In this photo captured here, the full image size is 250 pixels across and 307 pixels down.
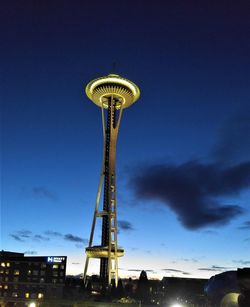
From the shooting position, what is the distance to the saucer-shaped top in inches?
5246

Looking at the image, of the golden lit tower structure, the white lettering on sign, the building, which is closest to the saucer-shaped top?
the golden lit tower structure

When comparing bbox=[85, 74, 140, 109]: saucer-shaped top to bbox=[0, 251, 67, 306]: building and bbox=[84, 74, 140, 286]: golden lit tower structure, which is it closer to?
bbox=[84, 74, 140, 286]: golden lit tower structure

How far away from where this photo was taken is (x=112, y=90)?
133625 millimetres

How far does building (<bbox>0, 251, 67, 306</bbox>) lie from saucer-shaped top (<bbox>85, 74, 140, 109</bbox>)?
227 feet

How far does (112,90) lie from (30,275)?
83.4 meters

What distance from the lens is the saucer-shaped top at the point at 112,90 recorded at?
133 m

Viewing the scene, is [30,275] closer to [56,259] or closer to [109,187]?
[56,259]

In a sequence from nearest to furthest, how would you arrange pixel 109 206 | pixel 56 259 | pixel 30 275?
pixel 109 206
pixel 30 275
pixel 56 259

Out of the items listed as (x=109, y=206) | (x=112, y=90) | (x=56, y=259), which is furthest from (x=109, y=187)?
(x=56, y=259)

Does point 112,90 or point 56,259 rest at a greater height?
point 112,90

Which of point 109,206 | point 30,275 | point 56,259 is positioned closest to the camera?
point 109,206

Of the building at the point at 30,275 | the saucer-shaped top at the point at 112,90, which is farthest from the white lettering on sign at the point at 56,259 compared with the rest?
the saucer-shaped top at the point at 112,90

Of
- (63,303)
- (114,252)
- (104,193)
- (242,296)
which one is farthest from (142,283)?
(242,296)

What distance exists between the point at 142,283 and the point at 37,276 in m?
43.3
